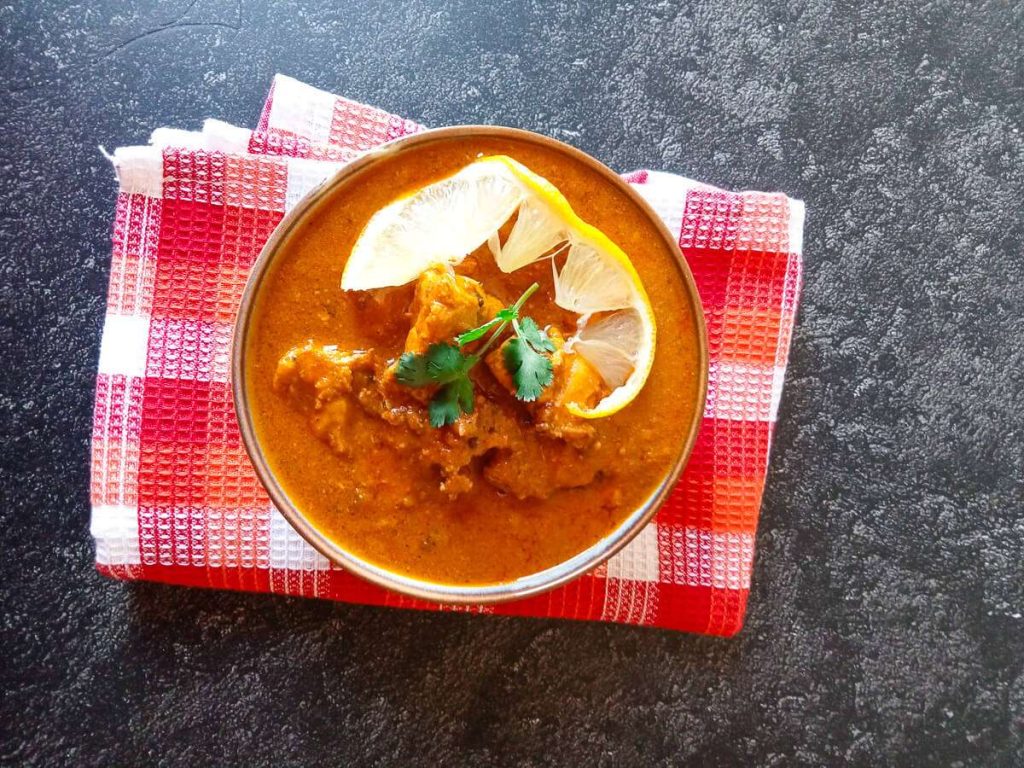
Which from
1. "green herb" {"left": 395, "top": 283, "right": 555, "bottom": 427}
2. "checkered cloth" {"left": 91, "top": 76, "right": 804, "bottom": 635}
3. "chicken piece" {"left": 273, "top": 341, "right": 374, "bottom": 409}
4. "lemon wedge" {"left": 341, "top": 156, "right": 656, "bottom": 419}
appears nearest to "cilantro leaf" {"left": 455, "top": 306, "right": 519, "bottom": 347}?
"green herb" {"left": 395, "top": 283, "right": 555, "bottom": 427}

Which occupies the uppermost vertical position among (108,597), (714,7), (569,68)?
(714,7)

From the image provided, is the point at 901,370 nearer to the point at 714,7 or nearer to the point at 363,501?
the point at 714,7

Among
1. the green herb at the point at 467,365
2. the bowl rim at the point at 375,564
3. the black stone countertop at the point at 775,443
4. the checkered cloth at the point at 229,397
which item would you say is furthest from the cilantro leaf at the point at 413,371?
the black stone countertop at the point at 775,443

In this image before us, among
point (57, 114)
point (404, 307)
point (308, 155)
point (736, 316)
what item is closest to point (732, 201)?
point (736, 316)

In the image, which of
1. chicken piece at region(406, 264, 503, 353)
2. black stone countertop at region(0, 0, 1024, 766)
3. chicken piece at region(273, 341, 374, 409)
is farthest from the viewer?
black stone countertop at region(0, 0, 1024, 766)

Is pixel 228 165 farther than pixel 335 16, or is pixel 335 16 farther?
pixel 335 16

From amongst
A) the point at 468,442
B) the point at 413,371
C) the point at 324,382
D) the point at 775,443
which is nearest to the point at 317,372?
the point at 324,382

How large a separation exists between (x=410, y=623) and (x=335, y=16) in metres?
1.65

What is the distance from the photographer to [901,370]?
8.29 ft

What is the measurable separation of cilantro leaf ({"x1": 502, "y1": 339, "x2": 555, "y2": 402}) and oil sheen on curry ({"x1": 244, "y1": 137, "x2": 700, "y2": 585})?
3cm

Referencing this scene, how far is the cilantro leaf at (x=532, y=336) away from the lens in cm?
180

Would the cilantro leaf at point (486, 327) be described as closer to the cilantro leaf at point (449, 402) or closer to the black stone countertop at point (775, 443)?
the cilantro leaf at point (449, 402)

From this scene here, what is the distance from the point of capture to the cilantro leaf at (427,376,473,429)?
5.98 ft

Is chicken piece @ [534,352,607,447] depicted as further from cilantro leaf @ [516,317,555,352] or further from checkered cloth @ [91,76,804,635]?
checkered cloth @ [91,76,804,635]
